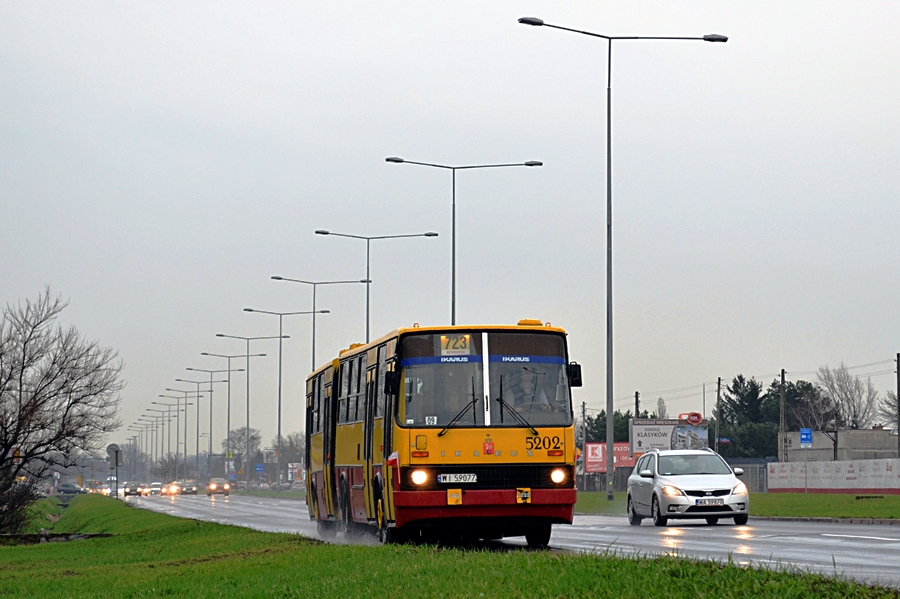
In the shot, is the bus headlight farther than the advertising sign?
No

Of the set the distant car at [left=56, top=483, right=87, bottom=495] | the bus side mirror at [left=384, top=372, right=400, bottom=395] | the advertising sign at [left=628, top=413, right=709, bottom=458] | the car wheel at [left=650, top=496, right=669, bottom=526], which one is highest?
the bus side mirror at [left=384, top=372, right=400, bottom=395]

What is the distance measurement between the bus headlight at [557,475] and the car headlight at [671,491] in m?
8.94

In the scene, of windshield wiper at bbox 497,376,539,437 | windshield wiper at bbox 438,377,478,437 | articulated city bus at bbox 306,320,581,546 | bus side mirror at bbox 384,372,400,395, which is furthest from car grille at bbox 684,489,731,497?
bus side mirror at bbox 384,372,400,395

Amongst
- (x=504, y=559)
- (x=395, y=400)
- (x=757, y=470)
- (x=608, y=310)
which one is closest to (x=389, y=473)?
(x=395, y=400)

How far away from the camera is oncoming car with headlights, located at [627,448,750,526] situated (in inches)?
1121

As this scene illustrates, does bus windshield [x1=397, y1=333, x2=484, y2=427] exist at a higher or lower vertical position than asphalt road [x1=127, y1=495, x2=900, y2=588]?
higher

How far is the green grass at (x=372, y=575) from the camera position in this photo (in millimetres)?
10680

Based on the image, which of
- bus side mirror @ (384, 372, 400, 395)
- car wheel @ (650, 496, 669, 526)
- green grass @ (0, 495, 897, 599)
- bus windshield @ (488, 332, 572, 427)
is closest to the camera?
green grass @ (0, 495, 897, 599)

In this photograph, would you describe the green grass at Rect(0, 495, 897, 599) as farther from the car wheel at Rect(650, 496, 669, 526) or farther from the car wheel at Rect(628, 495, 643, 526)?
the car wheel at Rect(628, 495, 643, 526)

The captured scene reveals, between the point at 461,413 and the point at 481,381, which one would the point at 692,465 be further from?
the point at 461,413

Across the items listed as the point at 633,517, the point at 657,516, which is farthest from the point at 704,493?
the point at 633,517

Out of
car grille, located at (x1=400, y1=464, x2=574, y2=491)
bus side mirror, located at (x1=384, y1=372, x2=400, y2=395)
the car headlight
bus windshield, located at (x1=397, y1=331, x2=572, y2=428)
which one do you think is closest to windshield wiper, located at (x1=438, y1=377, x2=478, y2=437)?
bus windshield, located at (x1=397, y1=331, x2=572, y2=428)

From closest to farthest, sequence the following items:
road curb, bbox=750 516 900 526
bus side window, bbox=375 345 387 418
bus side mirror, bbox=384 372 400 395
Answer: bus side mirror, bbox=384 372 400 395, bus side window, bbox=375 345 387 418, road curb, bbox=750 516 900 526

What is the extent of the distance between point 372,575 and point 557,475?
595 cm
